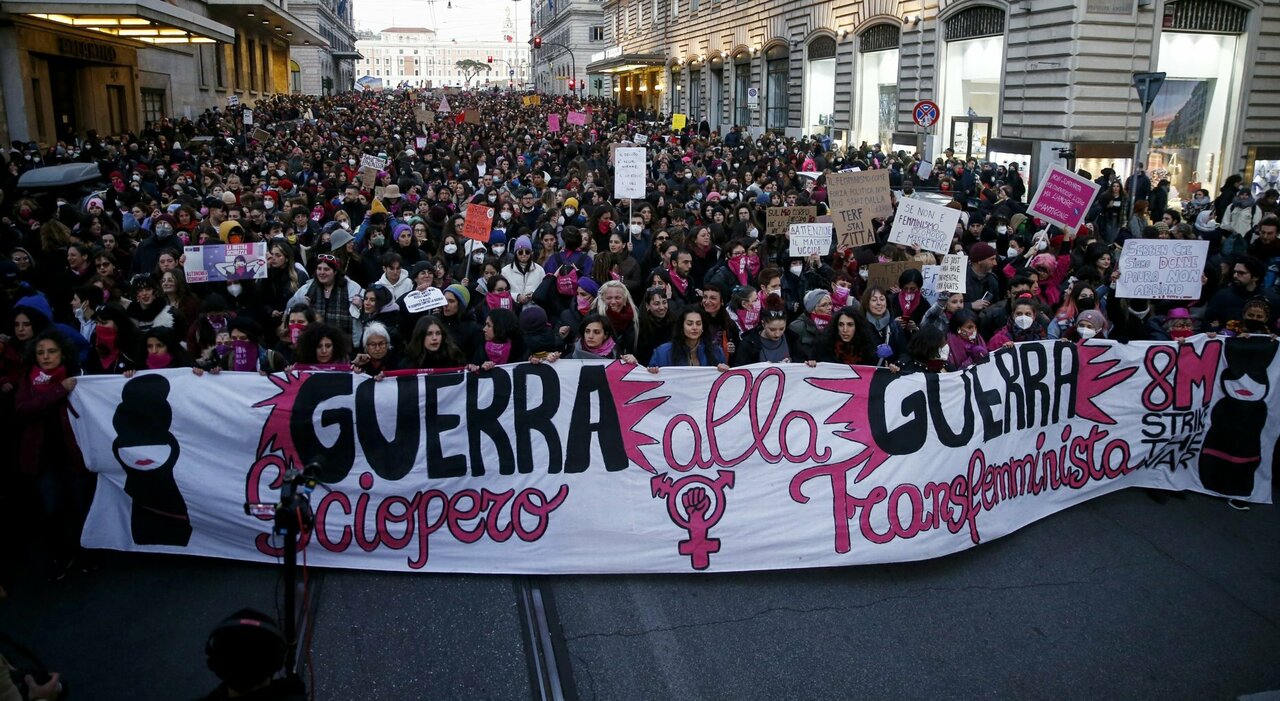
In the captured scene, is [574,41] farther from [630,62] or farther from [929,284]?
[929,284]

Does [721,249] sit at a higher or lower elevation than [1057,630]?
higher

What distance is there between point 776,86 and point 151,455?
34905 mm

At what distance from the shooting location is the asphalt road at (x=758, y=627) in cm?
430

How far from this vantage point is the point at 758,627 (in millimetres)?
4742

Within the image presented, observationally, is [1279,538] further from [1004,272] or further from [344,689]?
[344,689]

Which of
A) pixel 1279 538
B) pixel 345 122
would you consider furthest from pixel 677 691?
pixel 345 122

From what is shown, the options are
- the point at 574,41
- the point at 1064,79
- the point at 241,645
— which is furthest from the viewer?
the point at 574,41

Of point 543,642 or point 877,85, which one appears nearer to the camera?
point 543,642

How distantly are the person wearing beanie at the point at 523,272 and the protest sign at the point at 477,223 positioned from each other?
33.7 inches

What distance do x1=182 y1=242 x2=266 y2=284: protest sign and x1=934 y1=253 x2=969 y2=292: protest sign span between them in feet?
18.9

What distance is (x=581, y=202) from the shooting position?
14398 mm

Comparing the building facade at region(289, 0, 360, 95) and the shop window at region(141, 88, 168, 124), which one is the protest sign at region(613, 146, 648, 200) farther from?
the building facade at region(289, 0, 360, 95)

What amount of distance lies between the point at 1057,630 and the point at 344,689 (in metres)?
3.47

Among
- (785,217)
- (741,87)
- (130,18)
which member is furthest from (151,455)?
(741,87)
